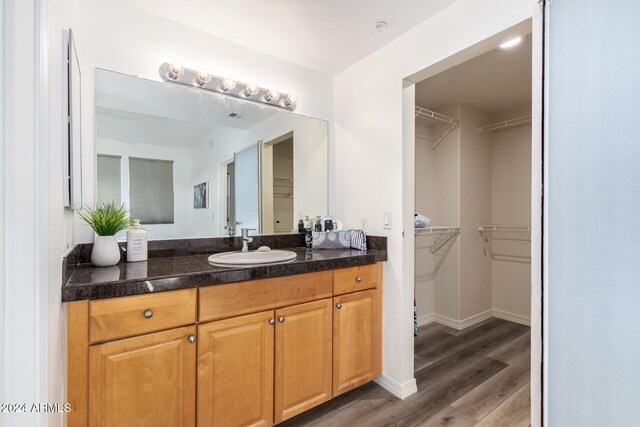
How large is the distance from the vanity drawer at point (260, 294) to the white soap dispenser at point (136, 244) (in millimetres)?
537

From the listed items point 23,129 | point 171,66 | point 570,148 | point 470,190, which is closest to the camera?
point 23,129

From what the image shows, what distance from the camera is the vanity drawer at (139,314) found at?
3.68 ft

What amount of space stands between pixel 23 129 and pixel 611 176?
1.69 metres

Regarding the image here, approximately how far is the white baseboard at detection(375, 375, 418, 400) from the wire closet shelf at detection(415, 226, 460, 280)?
1451 millimetres

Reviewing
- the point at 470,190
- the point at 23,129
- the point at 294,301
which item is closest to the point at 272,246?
the point at 294,301

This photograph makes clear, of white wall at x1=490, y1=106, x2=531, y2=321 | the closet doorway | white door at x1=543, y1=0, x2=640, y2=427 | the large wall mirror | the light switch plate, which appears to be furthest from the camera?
white wall at x1=490, y1=106, x2=531, y2=321

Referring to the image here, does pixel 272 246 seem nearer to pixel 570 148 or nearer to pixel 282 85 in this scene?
pixel 282 85

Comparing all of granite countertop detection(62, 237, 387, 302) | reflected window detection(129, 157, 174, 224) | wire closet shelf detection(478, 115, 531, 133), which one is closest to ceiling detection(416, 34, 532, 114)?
wire closet shelf detection(478, 115, 531, 133)

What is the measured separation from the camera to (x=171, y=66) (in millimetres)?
1754

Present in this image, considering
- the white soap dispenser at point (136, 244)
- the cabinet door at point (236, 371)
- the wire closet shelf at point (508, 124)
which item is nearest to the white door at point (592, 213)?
the cabinet door at point (236, 371)

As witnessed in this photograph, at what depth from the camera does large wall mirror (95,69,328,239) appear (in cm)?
166

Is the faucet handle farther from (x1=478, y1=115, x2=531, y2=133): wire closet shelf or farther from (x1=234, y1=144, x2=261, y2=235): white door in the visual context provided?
(x1=478, y1=115, x2=531, y2=133): wire closet shelf

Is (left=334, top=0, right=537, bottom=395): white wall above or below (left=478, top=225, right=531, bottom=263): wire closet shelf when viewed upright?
above

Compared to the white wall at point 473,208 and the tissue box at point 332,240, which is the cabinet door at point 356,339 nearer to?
the tissue box at point 332,240
